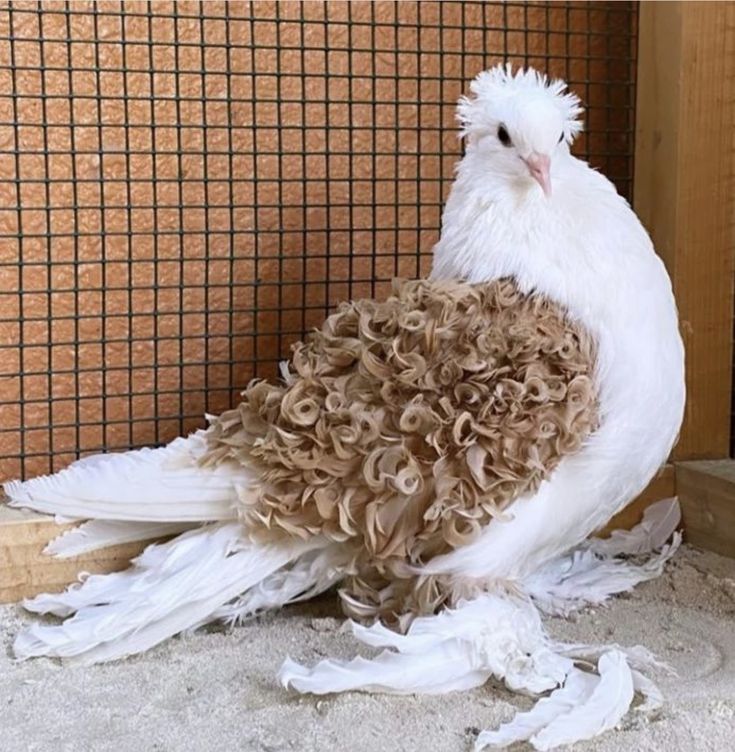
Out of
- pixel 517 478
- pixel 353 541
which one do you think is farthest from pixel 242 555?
pixel 517 478

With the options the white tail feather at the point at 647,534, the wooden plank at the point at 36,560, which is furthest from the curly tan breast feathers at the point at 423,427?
the white tail feather at the point at 647,534

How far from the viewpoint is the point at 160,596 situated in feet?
4.34

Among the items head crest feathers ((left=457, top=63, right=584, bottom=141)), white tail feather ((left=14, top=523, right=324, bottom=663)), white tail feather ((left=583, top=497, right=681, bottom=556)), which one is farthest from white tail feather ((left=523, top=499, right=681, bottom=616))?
head crest feathers ((left=457, top=63, right=584, bottom=141))

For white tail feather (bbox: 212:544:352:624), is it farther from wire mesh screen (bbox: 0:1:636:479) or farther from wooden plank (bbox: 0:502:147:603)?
wire mesh screen (bbox: 0:1:636:479)

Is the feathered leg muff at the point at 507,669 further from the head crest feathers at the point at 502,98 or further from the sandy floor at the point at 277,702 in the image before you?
the head crest feathers at the point at 502,98

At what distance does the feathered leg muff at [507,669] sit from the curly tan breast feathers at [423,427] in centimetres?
10

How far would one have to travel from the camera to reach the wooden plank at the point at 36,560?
1.50m

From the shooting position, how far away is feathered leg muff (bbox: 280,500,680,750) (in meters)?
1.11

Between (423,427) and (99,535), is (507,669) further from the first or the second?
(99,535)

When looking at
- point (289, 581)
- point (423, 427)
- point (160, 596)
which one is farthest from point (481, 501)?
point (160, 596)

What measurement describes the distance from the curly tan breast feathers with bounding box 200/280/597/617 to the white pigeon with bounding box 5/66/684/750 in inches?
0.4

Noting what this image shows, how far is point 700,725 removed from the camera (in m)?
1.12

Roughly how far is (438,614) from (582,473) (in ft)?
0.87

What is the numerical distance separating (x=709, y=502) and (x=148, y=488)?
3.13 ft
